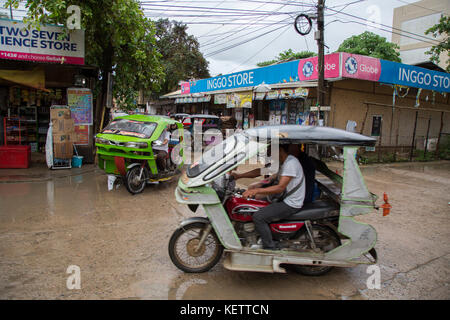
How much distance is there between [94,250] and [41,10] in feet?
25.8

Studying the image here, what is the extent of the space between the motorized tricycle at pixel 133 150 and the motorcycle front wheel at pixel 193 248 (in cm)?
363

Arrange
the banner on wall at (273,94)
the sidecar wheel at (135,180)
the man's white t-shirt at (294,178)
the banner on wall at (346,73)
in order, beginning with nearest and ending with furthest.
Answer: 1. the man's white t-shirt at (294,178)
2. the sidecar wheel at (135,180)
3. the banner on wall at (346,73)
4. the banner on wall at (273,94)

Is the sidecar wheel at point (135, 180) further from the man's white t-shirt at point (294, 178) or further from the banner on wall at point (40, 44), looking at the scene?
the banner on wall at point (40, 44)

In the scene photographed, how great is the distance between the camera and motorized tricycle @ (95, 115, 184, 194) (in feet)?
22.9

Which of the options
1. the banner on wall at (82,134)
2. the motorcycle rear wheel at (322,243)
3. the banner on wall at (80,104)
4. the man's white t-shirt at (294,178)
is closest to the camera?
the man's white t-shirt at (294,178)

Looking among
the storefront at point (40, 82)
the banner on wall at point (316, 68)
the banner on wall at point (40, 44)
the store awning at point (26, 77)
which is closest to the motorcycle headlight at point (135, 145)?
the storefront at point (40, 82)

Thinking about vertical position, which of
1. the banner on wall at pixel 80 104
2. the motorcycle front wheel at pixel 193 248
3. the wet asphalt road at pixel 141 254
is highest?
the banner on wall at pixel 80 104

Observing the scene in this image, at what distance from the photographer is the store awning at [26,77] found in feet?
30.7

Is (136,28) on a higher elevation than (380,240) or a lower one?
higher

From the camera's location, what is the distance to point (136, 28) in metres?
10.2

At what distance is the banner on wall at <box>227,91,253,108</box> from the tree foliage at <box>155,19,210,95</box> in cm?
1514
